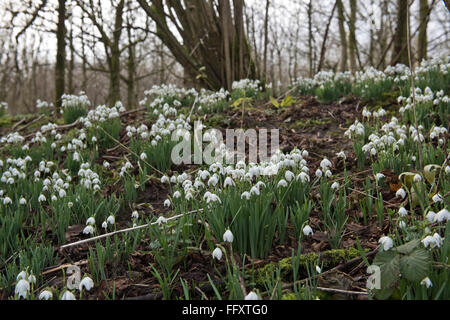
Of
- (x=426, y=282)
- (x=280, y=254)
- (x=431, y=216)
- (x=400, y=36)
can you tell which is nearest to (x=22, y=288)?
(x=280, y=254)

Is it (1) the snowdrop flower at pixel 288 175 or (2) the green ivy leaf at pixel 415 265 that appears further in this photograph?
(1) the snowdrop flower at pixel 288 175

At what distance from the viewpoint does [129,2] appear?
11.5 metres

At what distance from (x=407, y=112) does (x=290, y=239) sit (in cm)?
272

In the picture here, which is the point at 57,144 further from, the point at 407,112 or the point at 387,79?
the point at 387,79

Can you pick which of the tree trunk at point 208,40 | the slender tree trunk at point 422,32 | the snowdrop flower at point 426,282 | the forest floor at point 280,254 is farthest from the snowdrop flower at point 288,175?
the slender tree trunk at point 422,32

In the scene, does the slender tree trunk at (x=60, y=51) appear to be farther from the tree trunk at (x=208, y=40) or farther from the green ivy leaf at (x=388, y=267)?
the green ivy leaf at (x=388, y=267)

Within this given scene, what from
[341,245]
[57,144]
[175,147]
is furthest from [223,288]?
[57,144]

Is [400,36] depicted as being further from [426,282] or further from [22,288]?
[22,288]

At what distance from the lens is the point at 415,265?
142 cm

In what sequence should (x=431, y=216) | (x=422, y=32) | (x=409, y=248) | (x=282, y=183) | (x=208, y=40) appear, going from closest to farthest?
(x=409, y=248)
(x=431, y=216)
(x=282, y=183)
(x=208, y=40)
(x=422, y=32)

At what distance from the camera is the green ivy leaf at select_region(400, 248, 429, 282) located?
4.58 feet

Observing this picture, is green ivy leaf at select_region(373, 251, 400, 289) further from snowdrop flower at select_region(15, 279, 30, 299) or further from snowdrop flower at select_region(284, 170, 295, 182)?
Answer: snowdrop flower at select_region(15, 279, 30, 299)

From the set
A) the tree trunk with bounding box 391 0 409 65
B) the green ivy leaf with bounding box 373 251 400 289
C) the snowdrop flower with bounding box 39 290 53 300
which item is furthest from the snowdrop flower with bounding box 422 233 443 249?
the tree trunk with bounding box 391 0 409 65

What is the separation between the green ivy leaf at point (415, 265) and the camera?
1.39 m
